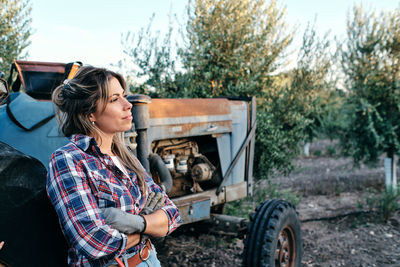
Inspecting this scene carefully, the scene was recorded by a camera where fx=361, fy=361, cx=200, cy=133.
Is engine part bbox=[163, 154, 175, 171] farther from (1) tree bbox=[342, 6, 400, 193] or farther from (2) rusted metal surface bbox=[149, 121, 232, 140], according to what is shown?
(1) tree bbox=[342, 6, 400, 193]

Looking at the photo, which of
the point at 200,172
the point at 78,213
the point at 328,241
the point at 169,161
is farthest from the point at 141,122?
the point at 328,241

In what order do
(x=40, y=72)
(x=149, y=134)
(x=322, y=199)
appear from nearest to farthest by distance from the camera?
1. (x=149, y=134)
2. (x=40, y=72)
3. (x=322, y=199)

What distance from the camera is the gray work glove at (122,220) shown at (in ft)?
4.47

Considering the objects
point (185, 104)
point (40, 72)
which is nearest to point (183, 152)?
point (185, 104)

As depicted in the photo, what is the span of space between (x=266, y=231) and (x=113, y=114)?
1.90m

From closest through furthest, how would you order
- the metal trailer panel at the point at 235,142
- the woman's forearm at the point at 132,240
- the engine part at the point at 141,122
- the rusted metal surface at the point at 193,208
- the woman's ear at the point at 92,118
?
the woman's forearm at the point at 132,240, the woman's ear at the point at 92,118, the engine part at the point at 141,122, the rusted metal surface at the point at 193,208, the metal trailer panel at the point at 235,142

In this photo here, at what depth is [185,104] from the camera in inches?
125

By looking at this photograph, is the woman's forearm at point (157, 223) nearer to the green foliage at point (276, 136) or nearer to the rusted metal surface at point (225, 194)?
the rusted metal surface at point (225, 194)

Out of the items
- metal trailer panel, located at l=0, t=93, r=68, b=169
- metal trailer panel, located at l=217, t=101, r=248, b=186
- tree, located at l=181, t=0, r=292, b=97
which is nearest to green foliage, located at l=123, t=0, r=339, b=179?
tree, located at l=181, t=0, r=292, b=97

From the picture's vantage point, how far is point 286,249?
3305mm

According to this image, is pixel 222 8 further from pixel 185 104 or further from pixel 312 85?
pixel 185 104

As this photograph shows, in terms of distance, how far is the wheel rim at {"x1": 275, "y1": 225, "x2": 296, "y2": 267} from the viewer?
3.13m

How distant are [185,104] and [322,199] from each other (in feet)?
17.0

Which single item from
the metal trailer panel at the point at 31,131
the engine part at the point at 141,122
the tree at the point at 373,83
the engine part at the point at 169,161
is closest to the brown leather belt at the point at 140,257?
the metal trailer panel at the point at 31,131
